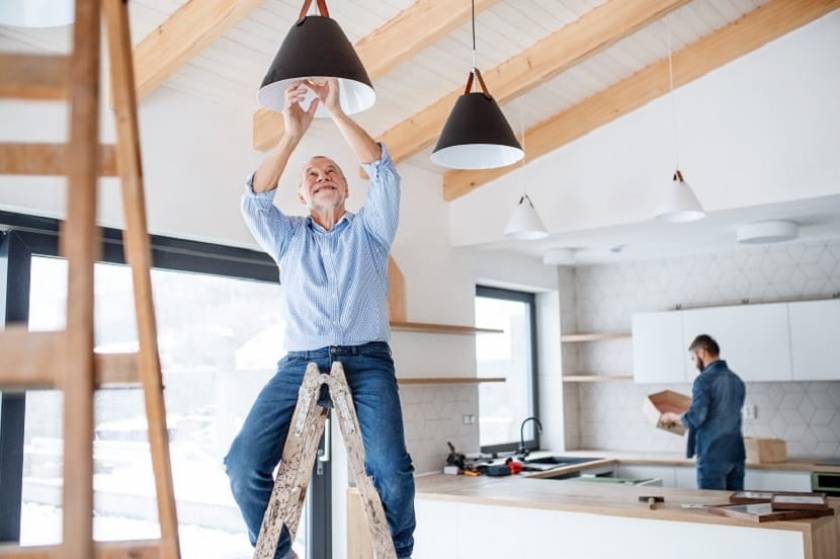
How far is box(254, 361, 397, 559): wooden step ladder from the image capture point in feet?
6.94

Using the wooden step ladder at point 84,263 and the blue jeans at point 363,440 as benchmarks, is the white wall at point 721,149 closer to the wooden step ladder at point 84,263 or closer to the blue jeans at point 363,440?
the blue jeans at point 363,440

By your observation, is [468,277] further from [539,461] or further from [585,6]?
[585,6]

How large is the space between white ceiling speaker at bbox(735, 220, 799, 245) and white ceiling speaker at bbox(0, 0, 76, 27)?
165 inches

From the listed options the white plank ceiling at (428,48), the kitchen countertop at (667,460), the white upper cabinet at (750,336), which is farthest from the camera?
the white upper cabinet at (750,336)

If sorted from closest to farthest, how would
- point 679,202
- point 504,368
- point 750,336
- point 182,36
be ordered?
point 182,36
point 679,202
point 750,336
point 504,368

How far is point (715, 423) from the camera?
16.5 feet

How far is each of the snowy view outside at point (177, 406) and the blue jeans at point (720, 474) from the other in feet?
7.88

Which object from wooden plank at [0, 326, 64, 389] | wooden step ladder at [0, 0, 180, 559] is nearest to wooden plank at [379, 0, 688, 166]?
wooden step ladder at [0, 0, 180, 559]

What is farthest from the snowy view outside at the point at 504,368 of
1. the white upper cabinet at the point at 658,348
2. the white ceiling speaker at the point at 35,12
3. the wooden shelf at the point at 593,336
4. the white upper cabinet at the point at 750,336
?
the white ceiling speaker at the point at 35,12

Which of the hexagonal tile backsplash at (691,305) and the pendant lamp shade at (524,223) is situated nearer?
the pendant lamp shade at (524,223)

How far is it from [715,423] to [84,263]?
4700 mm

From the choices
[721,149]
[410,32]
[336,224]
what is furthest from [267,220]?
[721,149]

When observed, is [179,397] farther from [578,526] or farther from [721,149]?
[721,149]

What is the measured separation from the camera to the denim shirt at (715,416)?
5.00 meters
